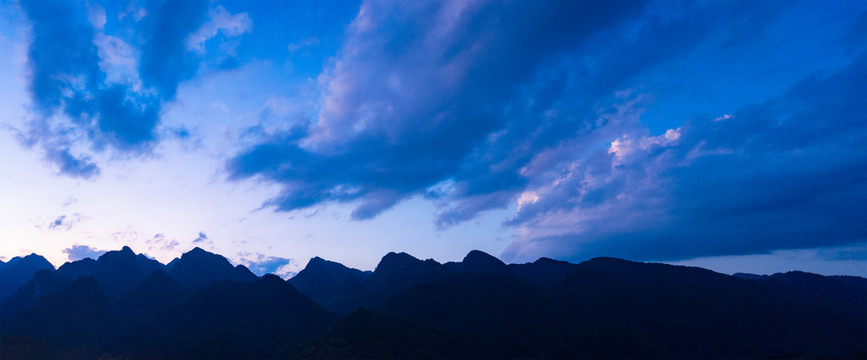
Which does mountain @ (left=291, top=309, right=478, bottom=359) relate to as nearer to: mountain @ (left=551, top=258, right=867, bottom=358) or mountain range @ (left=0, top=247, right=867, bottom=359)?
mountain range @ (left=0, top=247, right=867, bottom=359)

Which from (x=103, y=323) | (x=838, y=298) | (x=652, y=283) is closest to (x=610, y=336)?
(x=652, y=283)

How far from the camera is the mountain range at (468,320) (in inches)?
3649

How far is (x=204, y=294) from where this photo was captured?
137375 mm

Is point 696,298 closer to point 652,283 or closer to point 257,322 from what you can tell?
point 652,283

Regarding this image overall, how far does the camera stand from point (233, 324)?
116 meters

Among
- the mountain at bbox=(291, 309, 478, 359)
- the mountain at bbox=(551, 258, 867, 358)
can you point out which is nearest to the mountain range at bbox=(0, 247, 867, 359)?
the mountain at bbox=(291, 309, 478, 359)

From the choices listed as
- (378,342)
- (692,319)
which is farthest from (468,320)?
(692,319)

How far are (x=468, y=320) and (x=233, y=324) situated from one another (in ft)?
219

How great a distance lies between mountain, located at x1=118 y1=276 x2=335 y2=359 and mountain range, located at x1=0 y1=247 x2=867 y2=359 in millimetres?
491

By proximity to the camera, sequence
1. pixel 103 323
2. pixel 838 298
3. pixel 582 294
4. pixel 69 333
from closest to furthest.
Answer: pixel 69 333 → pixel 103 323 → pixel 582 294 → pixel 838 298

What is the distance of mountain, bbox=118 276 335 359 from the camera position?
98.3 metres

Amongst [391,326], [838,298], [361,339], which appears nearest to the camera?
[361,339]

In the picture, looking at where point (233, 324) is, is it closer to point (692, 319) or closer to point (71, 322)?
point (71, 322)

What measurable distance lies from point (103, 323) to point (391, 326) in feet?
352
